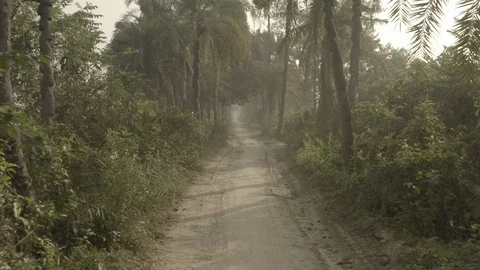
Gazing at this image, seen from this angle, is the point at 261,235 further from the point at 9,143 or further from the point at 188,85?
the point at 188,85

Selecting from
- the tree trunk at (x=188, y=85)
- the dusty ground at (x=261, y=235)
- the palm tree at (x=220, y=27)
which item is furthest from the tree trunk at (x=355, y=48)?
the tree trunk at (x=188, y=85)

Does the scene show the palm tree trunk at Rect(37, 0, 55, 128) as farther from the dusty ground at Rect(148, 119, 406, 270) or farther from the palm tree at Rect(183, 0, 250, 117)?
the palm tree at Rect(183, 0, 250, 117)

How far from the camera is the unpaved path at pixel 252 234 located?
627 centimetres

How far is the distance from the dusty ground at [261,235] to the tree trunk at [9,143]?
2210 millimetres

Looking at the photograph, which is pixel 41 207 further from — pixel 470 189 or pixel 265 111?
pixel 265 111

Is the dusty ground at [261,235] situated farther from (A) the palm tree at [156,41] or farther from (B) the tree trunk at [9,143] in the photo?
(A) the palm tree at [156,41]

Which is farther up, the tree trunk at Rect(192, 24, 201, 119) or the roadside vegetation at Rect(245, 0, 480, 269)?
the tree trunk at Rect(192, 24, 201, 119)

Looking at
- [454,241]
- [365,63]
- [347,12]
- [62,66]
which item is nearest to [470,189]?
[454,241]

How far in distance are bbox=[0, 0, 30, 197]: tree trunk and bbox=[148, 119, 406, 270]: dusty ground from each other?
2.21 metres

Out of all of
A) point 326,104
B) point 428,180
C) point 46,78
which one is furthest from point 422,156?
Result: point 326,104

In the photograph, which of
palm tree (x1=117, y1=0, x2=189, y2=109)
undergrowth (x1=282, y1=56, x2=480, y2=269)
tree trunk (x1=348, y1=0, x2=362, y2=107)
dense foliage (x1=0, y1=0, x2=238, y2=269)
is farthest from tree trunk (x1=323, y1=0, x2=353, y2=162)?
palm tree (x1=117, y1=0, x2=189, y2=109)

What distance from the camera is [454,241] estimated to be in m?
5.86

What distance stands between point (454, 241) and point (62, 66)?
9098 millimetres

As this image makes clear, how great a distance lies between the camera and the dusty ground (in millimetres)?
6250
